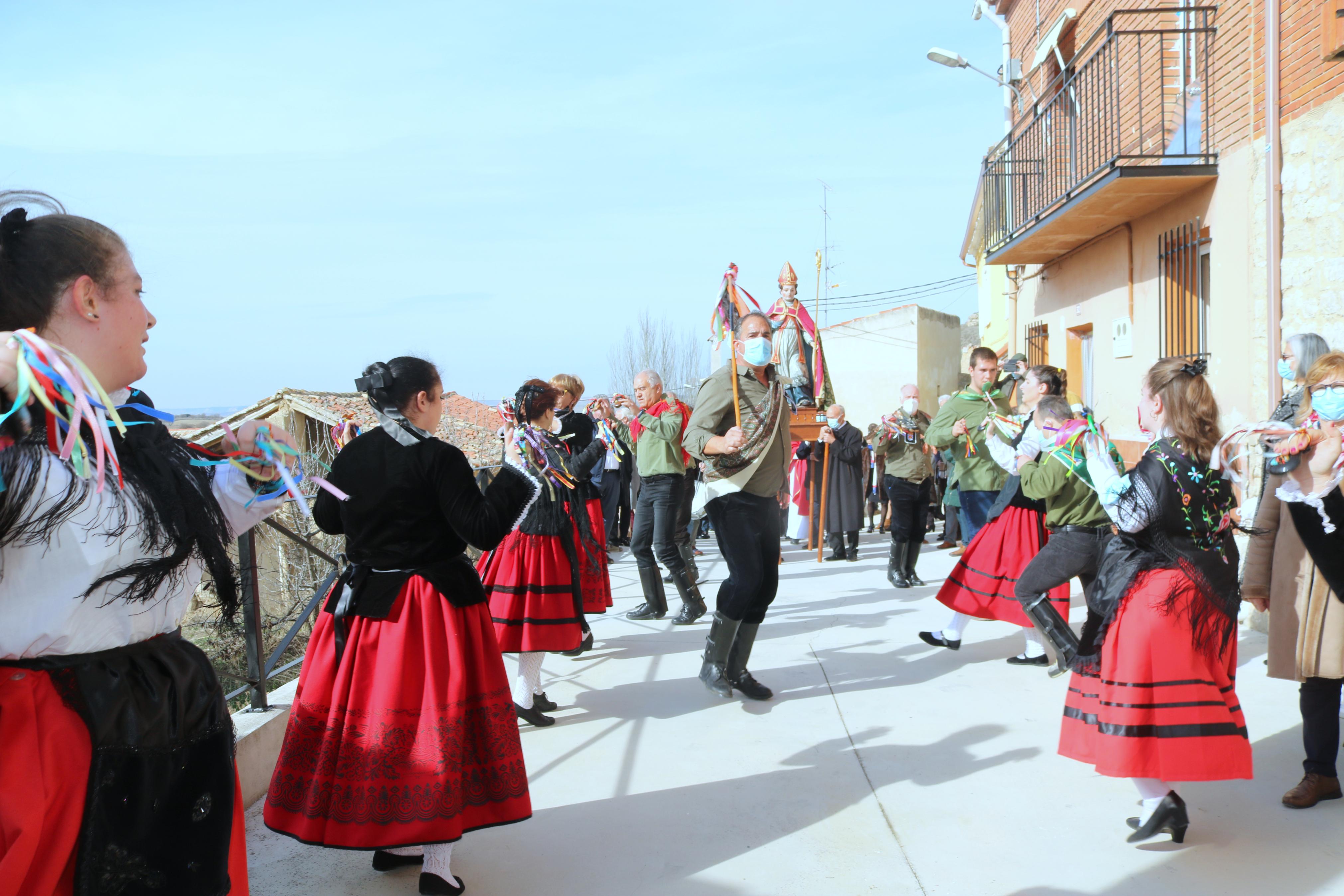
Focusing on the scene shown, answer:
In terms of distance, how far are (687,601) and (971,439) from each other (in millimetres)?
2293

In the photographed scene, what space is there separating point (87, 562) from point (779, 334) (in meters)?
6.66

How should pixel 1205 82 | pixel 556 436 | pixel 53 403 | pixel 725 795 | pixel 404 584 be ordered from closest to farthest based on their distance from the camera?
pixel 53 403
pixel 404 584
pixel 725 795
pixel 556 436
pixel 1205 82

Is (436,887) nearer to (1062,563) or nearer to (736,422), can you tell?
(736,422)

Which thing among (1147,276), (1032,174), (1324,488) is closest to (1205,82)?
(1147,276)

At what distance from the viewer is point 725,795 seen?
3719 millimetres

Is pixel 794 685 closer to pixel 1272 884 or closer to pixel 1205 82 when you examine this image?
pixel 1272 884

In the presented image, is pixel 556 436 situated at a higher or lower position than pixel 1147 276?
lower

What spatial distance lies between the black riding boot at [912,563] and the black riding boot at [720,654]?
3.79m

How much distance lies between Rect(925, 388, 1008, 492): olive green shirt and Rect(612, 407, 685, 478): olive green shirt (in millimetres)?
1784

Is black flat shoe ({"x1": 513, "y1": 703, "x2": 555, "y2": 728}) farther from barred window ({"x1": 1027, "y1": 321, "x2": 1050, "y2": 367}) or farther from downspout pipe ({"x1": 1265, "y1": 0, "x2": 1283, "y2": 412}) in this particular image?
barred window ({"x1": 1027, "y1": 321, "x2": 1050, "y2": 367})

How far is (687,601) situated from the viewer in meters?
7.00

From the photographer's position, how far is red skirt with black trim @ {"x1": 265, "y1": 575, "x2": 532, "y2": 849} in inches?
108

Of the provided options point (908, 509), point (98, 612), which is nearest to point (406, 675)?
point (98, 612)

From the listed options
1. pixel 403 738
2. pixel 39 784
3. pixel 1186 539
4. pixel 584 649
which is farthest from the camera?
pixel 584 649
